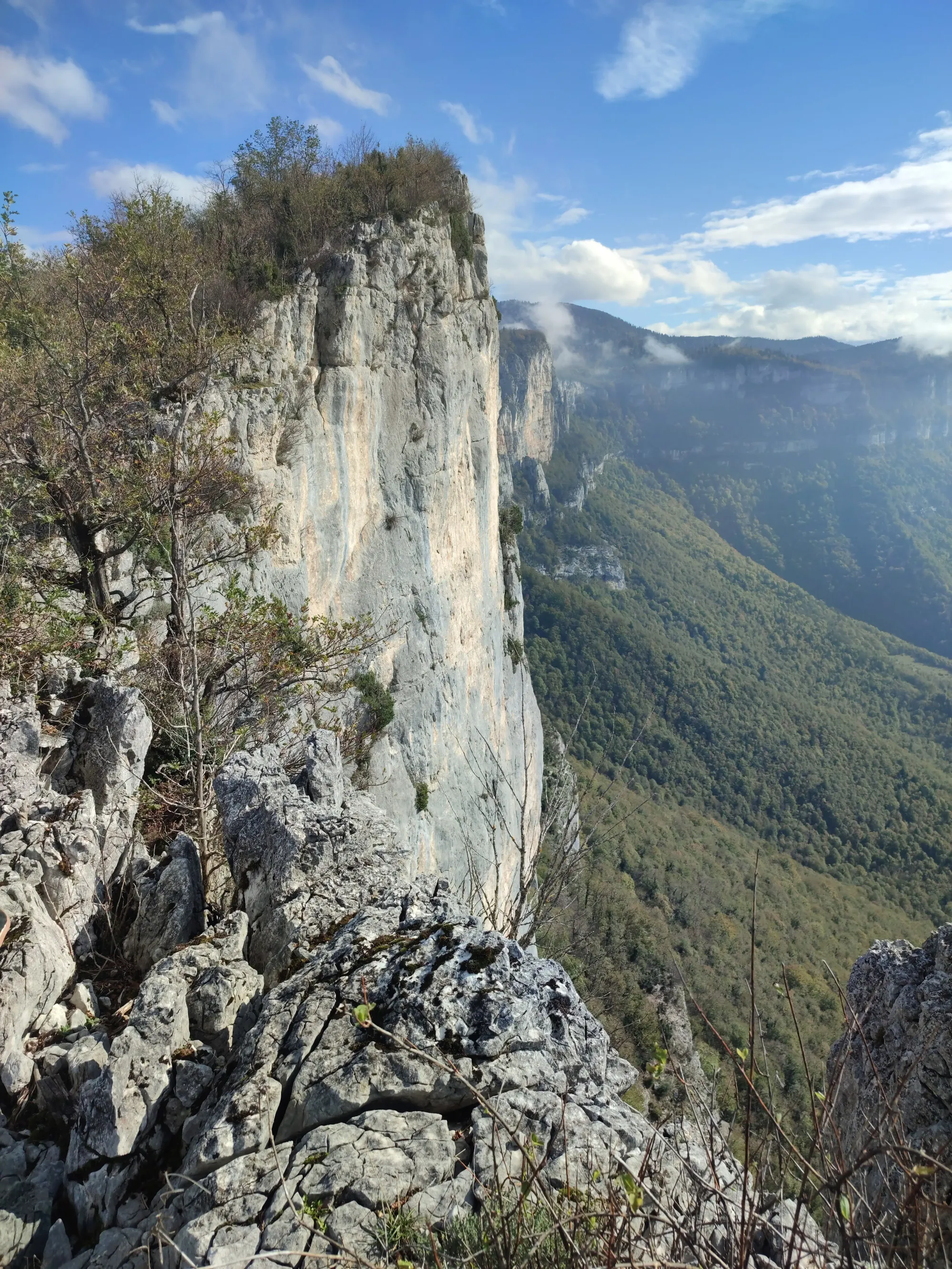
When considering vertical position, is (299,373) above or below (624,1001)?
above

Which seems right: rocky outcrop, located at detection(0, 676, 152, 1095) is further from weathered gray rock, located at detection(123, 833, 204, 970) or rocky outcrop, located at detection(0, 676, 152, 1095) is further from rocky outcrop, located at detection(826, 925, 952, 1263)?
rocky outcrop, located at detection(826, 925, 952, 1263)

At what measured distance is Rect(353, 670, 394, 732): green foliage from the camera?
16.6m

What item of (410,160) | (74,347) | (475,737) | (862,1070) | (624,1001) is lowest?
(624,1001)

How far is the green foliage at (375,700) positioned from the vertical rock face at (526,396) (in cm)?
11226

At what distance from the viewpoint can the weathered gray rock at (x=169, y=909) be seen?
15.4ft

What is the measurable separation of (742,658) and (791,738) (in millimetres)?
26166

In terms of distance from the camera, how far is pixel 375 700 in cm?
1711

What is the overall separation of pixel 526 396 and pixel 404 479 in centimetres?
12328

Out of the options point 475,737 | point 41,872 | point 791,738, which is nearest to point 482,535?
point 475,737

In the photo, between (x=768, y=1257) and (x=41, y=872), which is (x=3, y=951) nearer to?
(x=41, y=872)

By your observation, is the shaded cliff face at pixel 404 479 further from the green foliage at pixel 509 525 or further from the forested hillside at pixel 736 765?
the green foliage at pixel 509 525

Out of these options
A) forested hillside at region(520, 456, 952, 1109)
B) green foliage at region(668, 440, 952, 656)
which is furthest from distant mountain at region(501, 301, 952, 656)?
forested hillside at region(520, 456, 952, 1109)

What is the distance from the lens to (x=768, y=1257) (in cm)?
268

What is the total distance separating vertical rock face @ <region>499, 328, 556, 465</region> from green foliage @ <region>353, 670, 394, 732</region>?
112 meters
